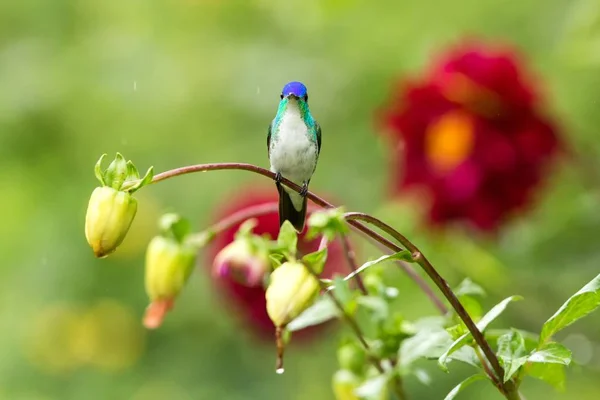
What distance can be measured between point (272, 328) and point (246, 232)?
2.42 feet

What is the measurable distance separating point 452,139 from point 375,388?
628mm

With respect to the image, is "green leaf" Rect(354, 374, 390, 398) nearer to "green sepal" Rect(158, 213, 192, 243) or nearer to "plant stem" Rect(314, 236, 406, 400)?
"plant stem" Rect(314, 236, 406, 400)

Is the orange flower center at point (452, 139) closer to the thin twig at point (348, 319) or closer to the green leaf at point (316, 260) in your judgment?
the thin twig at point (348, 319)

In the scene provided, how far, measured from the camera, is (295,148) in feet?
2.41

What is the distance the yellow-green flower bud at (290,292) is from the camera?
59 centimetres

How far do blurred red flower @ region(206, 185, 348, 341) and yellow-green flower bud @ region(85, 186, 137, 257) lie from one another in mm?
615

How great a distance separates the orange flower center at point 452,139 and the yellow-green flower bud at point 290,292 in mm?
707

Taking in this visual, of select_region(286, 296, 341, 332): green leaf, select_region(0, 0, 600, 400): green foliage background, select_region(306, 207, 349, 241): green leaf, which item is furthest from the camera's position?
select_region(0, 0, 600, 400): green foliage background

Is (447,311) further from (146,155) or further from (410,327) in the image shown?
(146,155)

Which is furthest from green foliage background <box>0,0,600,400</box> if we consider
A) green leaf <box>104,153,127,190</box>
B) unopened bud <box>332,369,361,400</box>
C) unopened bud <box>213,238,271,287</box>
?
green leaf <box>104,153,127,190</box>

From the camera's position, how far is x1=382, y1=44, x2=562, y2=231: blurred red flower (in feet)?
4.19

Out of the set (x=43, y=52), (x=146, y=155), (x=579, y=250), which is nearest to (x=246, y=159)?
(x=146, y=155)

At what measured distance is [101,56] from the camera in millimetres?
1952

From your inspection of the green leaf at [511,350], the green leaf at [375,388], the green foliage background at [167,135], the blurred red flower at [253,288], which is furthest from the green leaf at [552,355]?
the green foliage background at [167,135]
